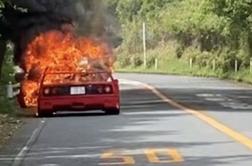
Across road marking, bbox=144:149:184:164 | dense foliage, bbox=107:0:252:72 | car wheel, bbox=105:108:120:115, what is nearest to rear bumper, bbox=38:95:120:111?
car wheel, bbox=105:108:120:115

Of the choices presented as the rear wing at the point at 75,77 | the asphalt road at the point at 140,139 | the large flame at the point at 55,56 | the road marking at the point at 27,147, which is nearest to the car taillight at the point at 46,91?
the rear wing at the point at 75,77

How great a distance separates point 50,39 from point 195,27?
34650 millimetres

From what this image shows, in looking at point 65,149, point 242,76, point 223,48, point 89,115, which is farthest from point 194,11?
point 65,149

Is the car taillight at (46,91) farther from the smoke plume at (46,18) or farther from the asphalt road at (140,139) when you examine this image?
the smoke plume at (46,18)

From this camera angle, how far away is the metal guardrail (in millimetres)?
23547

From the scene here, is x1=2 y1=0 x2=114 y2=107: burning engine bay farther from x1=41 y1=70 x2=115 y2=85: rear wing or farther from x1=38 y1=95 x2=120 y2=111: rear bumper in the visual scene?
x1=38 y1=95 x2=120 y2=111: rear bumper

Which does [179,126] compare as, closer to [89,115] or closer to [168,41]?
[89,115]

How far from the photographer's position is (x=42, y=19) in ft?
83.0

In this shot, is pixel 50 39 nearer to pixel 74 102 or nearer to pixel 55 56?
pixel 55 56

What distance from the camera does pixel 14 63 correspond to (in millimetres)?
27062

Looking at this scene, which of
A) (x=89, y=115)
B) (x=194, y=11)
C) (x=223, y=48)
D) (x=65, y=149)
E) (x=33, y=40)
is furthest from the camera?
(x=223, y=48)

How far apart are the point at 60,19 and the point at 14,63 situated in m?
2.51

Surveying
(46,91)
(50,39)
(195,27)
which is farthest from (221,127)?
(195,27)

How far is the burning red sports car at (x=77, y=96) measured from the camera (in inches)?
821
